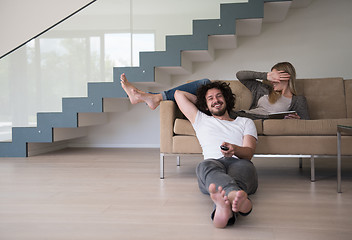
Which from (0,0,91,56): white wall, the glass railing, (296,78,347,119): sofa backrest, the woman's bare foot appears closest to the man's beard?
the woman's bare foot

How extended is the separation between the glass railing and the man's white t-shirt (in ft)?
6.11

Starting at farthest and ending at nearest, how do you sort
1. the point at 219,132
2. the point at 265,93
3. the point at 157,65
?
the point at 157,65 < the point at 265,93 < the point at 219,132

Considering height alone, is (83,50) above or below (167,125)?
above

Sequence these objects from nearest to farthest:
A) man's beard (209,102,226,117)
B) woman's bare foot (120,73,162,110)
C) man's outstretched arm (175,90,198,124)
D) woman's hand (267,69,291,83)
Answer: man's beard (209,102,226,117), man's outstretched arm (175,90,198,124), woman's bare foot (120,73,162,110), woman's hand (267,69,291,83)

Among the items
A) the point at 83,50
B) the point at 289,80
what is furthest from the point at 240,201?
the point at 83,50

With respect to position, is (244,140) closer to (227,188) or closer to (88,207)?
(227,188)

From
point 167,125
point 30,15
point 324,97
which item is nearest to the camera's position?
point 167,125

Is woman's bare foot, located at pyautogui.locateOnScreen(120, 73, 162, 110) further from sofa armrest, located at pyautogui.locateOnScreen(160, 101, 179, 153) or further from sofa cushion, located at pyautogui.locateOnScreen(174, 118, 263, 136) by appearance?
sofa cushion, located at pyautogui.locateOnScreen(174, 118, 263, 136)

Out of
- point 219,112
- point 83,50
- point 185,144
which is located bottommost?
point 185,144

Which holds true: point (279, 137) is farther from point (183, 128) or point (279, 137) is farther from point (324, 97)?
point (324, 97)

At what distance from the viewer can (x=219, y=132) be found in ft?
7.28

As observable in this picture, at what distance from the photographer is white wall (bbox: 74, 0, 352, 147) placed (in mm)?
4656

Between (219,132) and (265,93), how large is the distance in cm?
106

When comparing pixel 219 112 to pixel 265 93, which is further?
pixel 265 93
